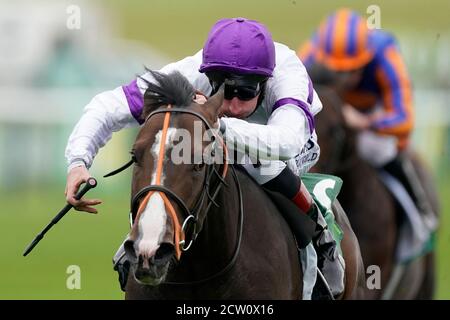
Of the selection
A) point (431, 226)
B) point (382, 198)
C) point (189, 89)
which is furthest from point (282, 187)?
point (431, 226)

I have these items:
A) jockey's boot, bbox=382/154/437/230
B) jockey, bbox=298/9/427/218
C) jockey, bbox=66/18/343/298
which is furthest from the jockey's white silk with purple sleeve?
jockey's boot, bbox=382/154/437/230

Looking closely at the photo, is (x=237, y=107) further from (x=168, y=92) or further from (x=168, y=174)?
(x=168, y=174)

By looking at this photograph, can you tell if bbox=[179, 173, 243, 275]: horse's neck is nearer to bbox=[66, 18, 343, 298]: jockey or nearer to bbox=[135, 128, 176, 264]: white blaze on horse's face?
bbox=[66, 18, 343, 298]: jockey

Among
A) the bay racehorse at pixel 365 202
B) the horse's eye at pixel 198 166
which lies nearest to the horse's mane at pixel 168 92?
the horse's eye at pixel 198 166

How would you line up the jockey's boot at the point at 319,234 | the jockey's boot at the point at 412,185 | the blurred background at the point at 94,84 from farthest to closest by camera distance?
the blurred background at the point at 94,84
the jockey's boot at the point at 412,185
the jockey's boot at the point at 319,234

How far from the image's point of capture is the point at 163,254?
3770 millimetres

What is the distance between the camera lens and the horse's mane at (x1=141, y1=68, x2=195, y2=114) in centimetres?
405

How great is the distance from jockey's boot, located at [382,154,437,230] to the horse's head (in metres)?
4.94

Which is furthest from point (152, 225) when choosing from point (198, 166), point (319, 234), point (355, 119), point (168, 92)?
point (355, 119)

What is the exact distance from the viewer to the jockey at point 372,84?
29.3ft

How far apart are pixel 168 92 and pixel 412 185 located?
17.0 feet

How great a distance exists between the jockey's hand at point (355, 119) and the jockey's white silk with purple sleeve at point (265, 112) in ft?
10.6

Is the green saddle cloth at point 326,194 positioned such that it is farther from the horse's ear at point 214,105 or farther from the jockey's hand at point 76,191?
the jockey's hand at point 76,191

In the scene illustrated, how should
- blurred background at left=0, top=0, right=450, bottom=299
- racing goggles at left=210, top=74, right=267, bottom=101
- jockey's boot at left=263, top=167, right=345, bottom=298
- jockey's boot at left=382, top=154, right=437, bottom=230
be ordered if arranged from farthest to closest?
blurred background at left=0, top=0, right=450, bottom=299 < jockey's boot at left=382, top=154, right=437, bottom=230 < jockey's boot at left=263, top=167, right=345, bottom=298 < racing goggles at left=210, top=74, right=267, bottom=101
